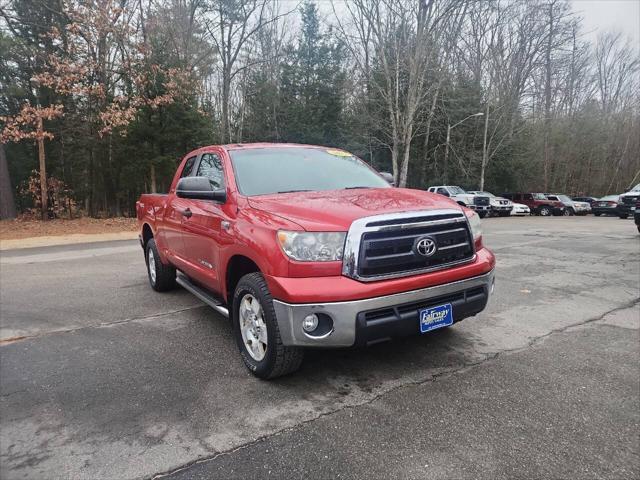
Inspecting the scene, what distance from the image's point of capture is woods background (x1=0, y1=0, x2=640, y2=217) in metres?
17.1

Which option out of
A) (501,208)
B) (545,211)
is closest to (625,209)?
(501,208)

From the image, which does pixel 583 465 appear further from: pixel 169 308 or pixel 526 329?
pixel 169 308

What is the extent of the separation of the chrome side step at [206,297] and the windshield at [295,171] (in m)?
1.06

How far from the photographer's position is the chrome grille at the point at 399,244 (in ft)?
9.38

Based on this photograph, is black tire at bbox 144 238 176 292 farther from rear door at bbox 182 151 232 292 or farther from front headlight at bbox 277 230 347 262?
front headlight at bbox 277 230 347 262

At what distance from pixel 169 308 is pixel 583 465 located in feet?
14.8

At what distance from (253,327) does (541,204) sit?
32.4m

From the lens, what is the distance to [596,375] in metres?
3.36

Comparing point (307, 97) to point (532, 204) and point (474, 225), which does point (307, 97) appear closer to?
point (532, 204)

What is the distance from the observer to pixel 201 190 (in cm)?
377

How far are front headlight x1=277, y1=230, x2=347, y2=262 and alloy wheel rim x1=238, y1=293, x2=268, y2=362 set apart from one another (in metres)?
0.55

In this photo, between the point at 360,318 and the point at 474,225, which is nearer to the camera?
the point at 360,318

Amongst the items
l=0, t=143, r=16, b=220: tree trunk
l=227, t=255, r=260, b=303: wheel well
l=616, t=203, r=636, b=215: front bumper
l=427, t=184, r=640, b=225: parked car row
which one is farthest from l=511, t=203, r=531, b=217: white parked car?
l=227, t=255, r=260, b=303: wheel well

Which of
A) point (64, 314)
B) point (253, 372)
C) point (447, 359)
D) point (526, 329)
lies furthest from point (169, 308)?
point (526, 329)
